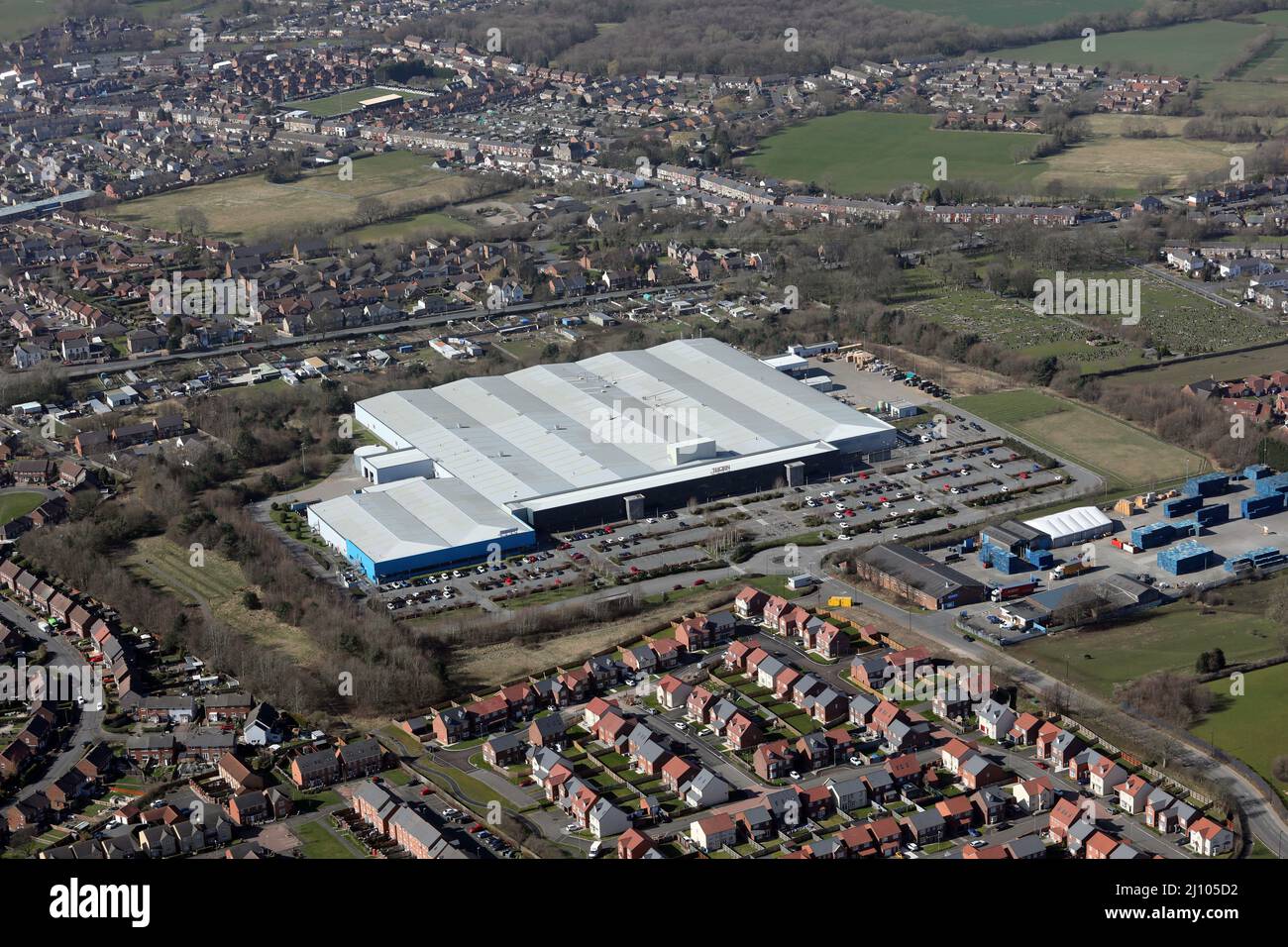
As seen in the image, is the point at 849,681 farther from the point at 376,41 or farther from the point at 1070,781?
the point at 376,41

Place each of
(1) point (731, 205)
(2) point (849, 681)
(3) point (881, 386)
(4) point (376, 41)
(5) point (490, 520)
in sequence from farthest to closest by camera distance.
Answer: (4) point (376, 41), (1) point (731, 205), (3) point (881, 386), (5) point (490, 520), (2) point (849, 681)

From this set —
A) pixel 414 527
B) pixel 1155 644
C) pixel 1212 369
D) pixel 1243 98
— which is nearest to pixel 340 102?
pixel 1243 98

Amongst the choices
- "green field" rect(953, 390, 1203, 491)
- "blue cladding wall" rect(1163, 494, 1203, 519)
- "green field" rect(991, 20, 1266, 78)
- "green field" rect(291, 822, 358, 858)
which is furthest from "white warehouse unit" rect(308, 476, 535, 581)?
"green field" rect(991, 20, 1266, 78)

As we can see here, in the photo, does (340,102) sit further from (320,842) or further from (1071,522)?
(320,842)

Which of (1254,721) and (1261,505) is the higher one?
(1254,721)

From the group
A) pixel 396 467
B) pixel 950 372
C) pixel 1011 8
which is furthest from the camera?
pixel 1011 8

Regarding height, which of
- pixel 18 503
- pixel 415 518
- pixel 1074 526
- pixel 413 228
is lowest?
pixel 1074 526

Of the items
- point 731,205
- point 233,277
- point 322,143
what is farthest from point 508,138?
point 233,277

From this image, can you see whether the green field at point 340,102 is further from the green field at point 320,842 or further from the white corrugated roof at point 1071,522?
the green field at point 320,842
